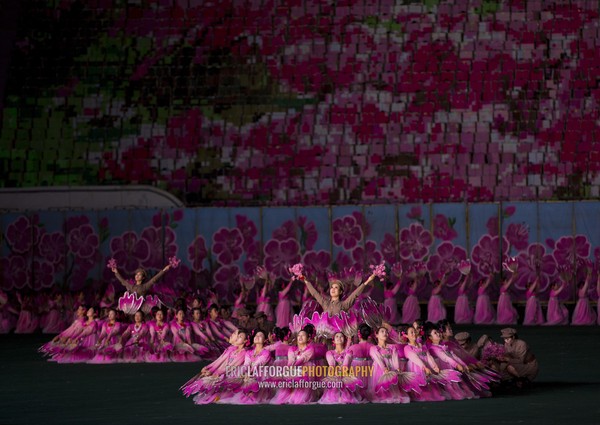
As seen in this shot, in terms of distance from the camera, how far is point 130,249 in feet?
88.5

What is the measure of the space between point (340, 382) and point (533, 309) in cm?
1321

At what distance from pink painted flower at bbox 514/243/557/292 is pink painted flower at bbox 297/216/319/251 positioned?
4138mm

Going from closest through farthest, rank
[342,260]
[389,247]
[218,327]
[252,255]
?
[218,327], [389,247], [342,260], [252,255]

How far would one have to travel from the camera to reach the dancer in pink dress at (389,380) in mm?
12492

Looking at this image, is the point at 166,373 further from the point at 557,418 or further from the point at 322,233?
the point at 322,233

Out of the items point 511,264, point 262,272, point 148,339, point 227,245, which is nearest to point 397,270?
point 511,264

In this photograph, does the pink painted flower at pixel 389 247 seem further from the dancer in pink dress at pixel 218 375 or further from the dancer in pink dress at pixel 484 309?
the dancer in pink dress at pixel 218 375

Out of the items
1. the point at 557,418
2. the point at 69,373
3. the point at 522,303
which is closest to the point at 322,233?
the point at 522,303

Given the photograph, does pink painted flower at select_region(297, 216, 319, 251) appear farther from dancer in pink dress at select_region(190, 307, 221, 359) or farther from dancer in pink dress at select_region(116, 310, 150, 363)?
dancer in pink dress at select_region(116, 310, 150, 363)

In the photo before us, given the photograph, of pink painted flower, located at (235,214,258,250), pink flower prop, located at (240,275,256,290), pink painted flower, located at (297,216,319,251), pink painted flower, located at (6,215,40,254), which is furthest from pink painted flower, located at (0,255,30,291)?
pink painted flower, located at (297,216,319,251)

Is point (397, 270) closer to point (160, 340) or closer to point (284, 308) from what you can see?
point (284, 308)

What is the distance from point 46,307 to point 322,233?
5.73m

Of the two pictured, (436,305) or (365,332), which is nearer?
(365,332)

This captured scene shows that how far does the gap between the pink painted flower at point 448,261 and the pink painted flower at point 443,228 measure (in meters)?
0.15
